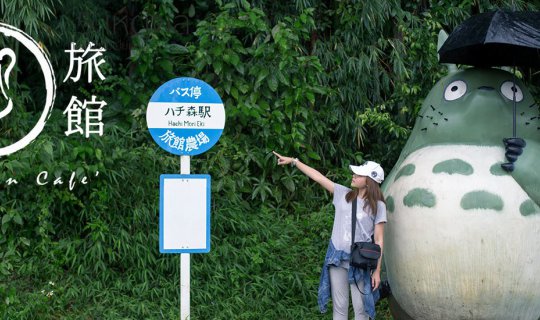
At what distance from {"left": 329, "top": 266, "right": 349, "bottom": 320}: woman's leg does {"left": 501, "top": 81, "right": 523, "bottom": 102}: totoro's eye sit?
1678mm

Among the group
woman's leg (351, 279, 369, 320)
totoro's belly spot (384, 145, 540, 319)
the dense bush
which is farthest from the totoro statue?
the dense bush

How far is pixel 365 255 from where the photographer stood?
5676 mm

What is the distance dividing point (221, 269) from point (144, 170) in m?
1.33

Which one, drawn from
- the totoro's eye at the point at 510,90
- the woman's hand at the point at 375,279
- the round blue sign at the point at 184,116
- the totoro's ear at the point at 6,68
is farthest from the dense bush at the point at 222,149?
the totoro's eye at the point at 510,90

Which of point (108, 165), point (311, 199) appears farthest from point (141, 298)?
point (311, 199)

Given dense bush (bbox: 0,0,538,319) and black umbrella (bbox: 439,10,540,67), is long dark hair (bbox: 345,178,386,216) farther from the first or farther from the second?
dense bush (bbox: 0,0,538,319)

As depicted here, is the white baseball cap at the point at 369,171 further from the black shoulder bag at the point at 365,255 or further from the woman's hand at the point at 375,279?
the woman's hand at the point at 375,279

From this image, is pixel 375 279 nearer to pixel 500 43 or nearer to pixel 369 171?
pixel 369 171

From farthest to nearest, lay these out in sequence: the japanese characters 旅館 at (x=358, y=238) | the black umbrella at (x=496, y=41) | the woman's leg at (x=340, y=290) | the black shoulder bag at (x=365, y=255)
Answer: the woman's leg at (x=340, y=290) → the japanese characters 旅館 at (x=358, y=238) → the black shoulder bag at (x=365, y=255) → the black umbrella at (x=496, y=41)

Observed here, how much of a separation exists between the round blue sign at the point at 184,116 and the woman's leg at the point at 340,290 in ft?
4.20

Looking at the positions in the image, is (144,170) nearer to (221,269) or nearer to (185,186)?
(221,269)

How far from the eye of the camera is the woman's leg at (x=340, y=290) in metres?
5.91

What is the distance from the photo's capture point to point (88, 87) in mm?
9336

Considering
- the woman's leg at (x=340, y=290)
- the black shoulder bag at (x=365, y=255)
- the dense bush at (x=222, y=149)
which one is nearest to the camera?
the black shoulder bag at (x=365, y=255)
